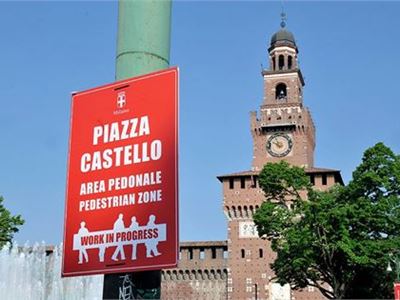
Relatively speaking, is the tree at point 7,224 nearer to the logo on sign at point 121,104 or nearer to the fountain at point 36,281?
the fountain at point 36,281

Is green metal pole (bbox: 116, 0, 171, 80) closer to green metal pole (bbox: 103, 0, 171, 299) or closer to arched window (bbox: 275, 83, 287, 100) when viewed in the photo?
green metal pole (bbox: 103, 0, 171, 299)

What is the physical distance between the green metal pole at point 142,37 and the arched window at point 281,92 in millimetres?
48089

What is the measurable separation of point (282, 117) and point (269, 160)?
334cm

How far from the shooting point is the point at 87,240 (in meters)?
5.61

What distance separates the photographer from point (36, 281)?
103 ft

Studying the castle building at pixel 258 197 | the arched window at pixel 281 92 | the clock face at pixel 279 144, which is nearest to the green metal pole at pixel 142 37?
the castle building at pixel 258 197

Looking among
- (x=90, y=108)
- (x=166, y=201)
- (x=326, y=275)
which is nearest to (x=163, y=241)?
(x=166, y=201)

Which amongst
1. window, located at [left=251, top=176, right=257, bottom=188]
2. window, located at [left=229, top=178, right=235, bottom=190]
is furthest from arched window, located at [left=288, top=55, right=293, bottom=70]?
window, located at [left=229, top=178, right=235, bottom=190]

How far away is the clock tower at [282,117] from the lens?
2042 inches

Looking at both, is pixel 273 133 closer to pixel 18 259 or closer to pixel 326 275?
pixel 326 275

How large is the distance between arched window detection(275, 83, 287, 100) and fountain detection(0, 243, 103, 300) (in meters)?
24.5

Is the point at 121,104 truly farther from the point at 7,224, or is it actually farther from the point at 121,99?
the point at 7,224

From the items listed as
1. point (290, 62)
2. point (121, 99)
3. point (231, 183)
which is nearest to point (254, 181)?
point (231, 183)

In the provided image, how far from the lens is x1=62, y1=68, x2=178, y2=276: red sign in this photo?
17.4 ft
